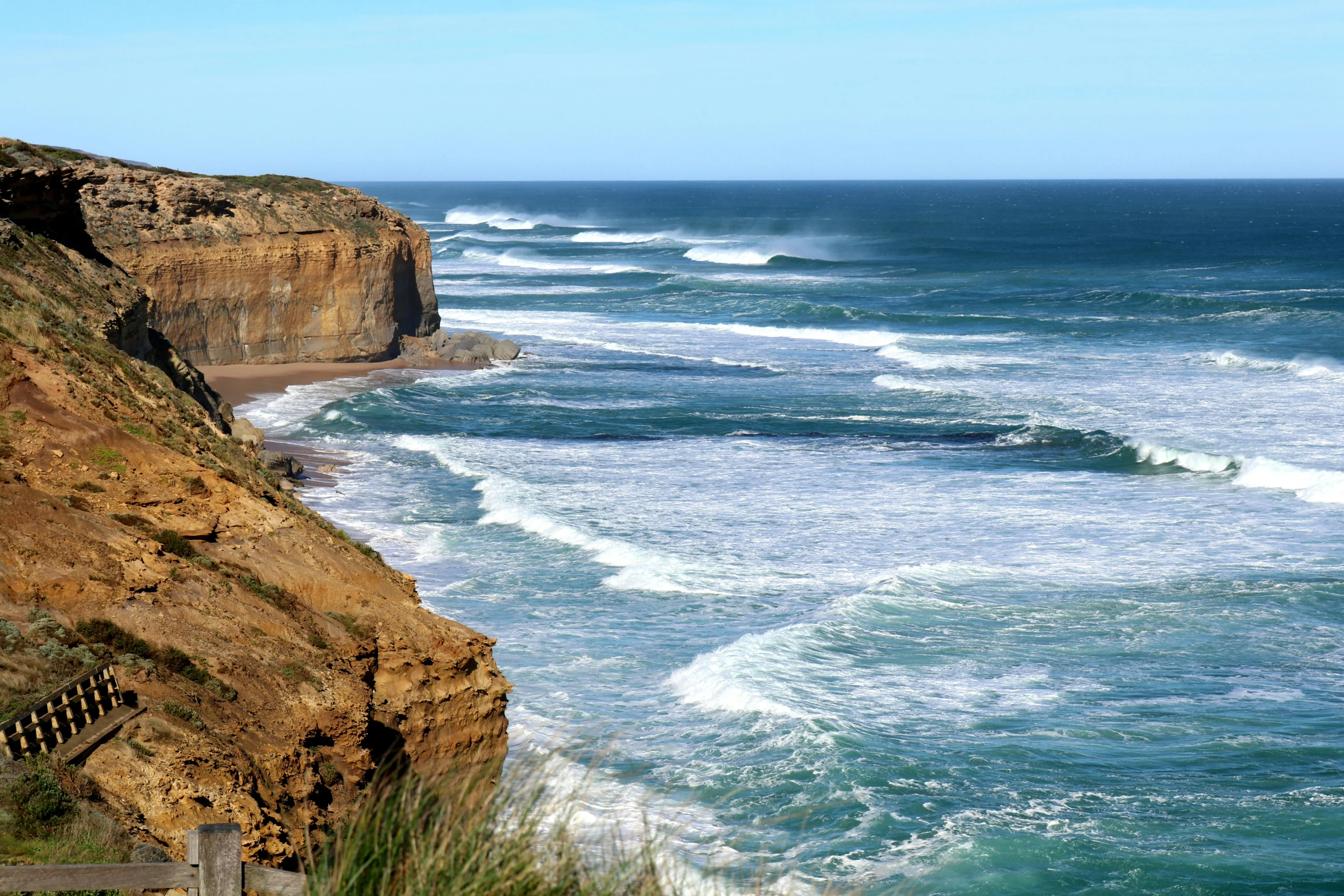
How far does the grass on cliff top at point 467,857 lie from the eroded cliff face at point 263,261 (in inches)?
1181

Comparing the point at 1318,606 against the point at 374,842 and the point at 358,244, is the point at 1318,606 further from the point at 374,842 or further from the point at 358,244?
the point at 358,244

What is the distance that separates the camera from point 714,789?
12.8 m

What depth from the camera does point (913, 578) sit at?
19375 millimetres

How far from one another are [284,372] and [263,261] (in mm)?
3471

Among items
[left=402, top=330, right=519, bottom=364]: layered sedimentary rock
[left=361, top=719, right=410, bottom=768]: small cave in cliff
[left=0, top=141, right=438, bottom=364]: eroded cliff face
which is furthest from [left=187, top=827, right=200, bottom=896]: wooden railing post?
[left=402, top=330, right=519, bottom=364]: layered sedimentary rock

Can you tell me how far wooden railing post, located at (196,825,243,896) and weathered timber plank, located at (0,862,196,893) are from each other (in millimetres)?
60

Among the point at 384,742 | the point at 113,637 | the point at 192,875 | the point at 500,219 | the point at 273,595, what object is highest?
the point at 500,219

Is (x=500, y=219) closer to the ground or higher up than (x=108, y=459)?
higher up

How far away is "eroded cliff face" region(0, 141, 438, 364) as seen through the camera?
35531 mm

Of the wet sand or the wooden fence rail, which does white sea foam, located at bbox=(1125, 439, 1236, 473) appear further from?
the wooden fence rail

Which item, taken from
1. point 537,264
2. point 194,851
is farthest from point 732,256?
point 194,851

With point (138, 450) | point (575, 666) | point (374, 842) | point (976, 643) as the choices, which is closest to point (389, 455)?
point (575, 666)

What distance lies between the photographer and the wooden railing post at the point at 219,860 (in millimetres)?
4914

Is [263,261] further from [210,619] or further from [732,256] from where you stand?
[732,256]
